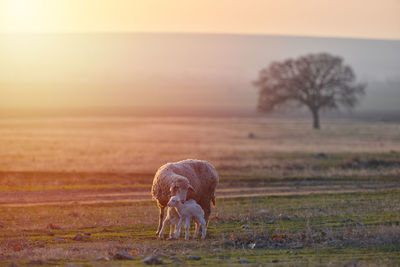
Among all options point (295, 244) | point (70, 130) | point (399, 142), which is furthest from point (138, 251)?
point (70, 130)

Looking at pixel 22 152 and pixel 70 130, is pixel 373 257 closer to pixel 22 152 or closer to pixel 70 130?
pixel 22 152

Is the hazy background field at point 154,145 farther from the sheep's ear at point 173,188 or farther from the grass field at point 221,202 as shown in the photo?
the sheep's ear at point 173,188

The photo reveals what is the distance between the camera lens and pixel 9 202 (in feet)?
99.2

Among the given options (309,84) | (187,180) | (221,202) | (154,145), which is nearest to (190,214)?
(187,180)

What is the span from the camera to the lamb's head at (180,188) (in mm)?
20031

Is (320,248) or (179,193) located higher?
(179,193)

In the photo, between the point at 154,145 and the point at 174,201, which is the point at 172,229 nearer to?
the point at 174,201

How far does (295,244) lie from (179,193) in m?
3.97

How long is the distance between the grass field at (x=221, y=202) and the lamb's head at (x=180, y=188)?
1.57 m

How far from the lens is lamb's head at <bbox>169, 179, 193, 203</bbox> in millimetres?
20031

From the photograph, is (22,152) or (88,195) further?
(22,152)

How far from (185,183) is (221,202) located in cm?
1027

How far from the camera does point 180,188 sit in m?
20.1

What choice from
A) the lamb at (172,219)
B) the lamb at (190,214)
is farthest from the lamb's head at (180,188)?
the lamb at (172,219)
